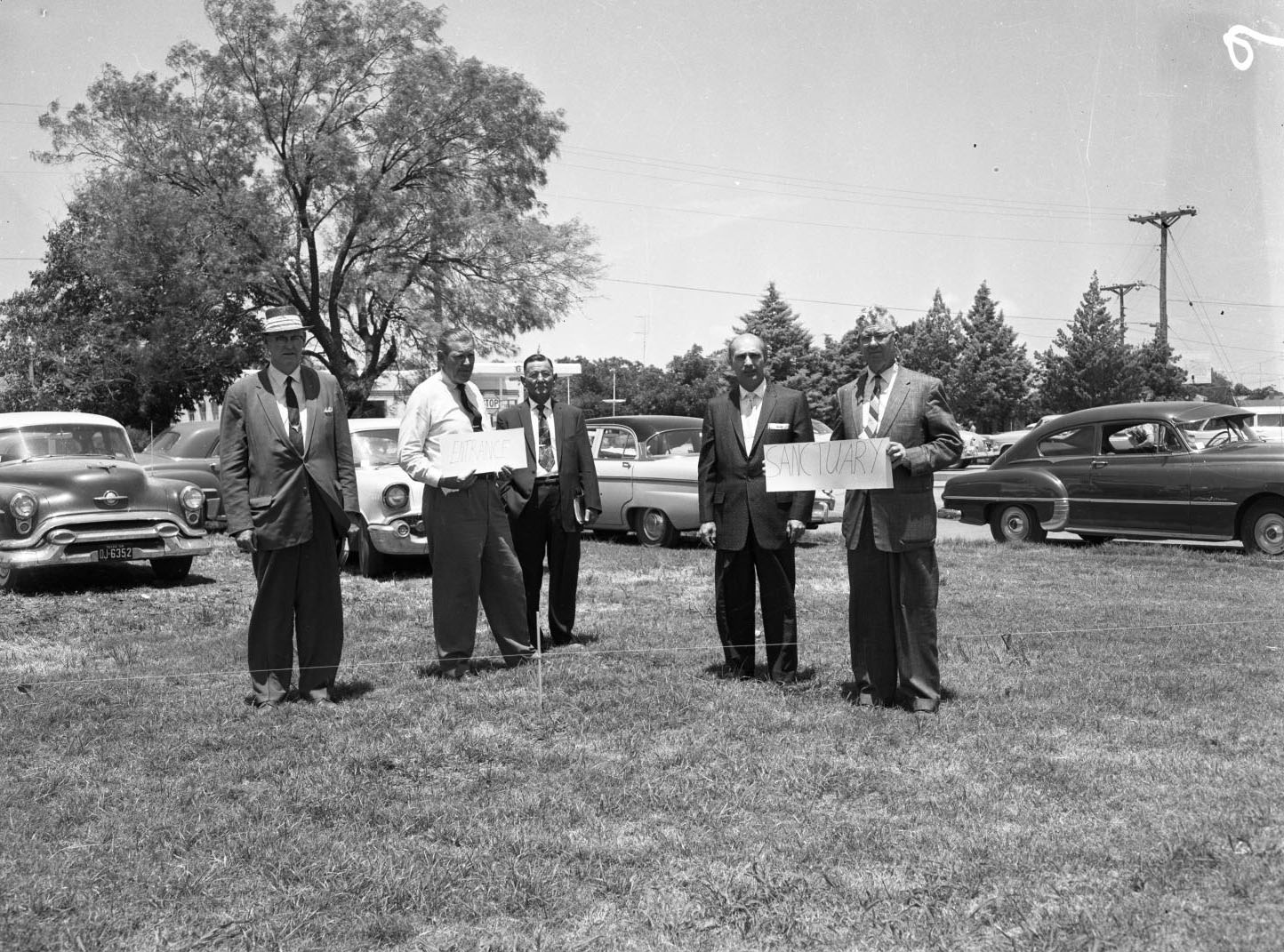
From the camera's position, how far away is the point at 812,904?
331 cm

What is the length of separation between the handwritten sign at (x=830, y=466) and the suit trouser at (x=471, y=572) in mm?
1710

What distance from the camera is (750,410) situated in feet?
20.4

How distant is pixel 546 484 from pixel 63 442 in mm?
6752

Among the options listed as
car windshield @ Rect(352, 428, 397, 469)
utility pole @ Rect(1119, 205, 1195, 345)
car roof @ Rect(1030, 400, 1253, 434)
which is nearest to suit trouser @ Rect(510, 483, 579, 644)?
car windshield @ Rect(352, 428, 397, 469)

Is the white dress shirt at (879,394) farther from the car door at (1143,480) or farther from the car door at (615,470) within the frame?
the car door at (615,470)

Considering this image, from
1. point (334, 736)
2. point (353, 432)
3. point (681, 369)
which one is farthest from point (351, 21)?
point (681, 369)

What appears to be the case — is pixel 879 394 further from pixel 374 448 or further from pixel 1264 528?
→ pixel 1264 528

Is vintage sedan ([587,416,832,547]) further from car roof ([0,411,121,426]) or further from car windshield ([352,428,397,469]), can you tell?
car roof ([0,411,121,426])

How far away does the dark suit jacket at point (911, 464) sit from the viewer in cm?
545

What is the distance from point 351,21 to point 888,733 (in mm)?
29639

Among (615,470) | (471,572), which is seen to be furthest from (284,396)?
(615,470)

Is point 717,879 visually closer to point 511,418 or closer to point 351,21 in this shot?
point 511,418

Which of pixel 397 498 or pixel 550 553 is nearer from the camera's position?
pixel 550 553

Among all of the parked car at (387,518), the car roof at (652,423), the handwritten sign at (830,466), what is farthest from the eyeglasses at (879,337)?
the car roof at (652,423)
